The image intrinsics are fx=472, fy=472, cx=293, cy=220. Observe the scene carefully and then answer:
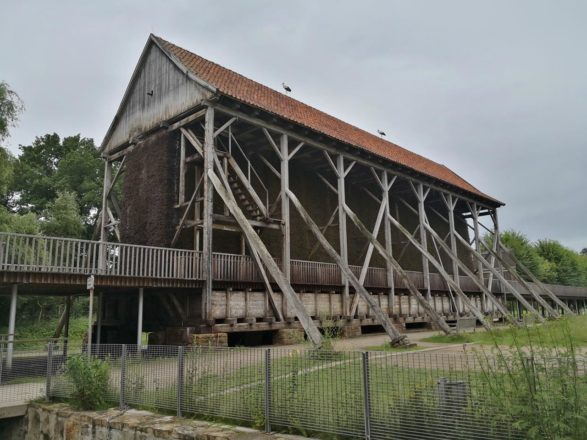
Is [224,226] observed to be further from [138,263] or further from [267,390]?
[267,390]

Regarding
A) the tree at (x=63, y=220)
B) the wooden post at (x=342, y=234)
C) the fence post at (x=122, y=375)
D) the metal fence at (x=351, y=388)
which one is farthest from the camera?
the tree at (x=63, y=220)

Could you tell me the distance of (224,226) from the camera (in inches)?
637

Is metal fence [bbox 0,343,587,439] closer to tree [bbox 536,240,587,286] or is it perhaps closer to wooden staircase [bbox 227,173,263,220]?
wooden staircase [bbox 227,173,263,220]

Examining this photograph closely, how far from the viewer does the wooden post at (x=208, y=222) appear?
13703 millimetres

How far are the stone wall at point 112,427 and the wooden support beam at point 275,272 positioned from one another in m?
4.58

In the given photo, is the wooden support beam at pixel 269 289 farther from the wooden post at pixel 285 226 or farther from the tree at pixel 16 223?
the tree at pixel 16 223

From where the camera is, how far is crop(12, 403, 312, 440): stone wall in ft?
18.7

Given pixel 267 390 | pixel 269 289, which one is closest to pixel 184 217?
pixel 269 289

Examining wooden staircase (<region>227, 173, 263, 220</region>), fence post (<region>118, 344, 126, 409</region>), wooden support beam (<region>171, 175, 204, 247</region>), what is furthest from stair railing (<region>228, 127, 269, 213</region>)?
fence post (<region>118, 344, 126, 409</region>)

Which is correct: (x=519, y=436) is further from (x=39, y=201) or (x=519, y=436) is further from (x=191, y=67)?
(x=39, y=201)

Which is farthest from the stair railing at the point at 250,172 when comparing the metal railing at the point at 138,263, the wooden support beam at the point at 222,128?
the metal railing at the point at 138,263

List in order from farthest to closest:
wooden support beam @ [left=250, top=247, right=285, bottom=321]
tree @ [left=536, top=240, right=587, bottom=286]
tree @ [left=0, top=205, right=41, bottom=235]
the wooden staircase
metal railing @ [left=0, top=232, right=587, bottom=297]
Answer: tree @ [left=536, top=240, right=587, bottom=286] → tree @ [left=0, top=205, right=41, bottom=235] → the wooden staircase → wooden support beam @ [left=250, top=247, right=285, bottom=321] → metal railing @ [left=0, top=232, right=587, bottom=297]

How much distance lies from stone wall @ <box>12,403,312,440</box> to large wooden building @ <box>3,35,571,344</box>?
4.02 m

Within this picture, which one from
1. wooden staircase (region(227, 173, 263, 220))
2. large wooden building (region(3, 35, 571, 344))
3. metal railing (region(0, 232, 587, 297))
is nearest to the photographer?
metal railing (region(0, 232, 587, 297))
